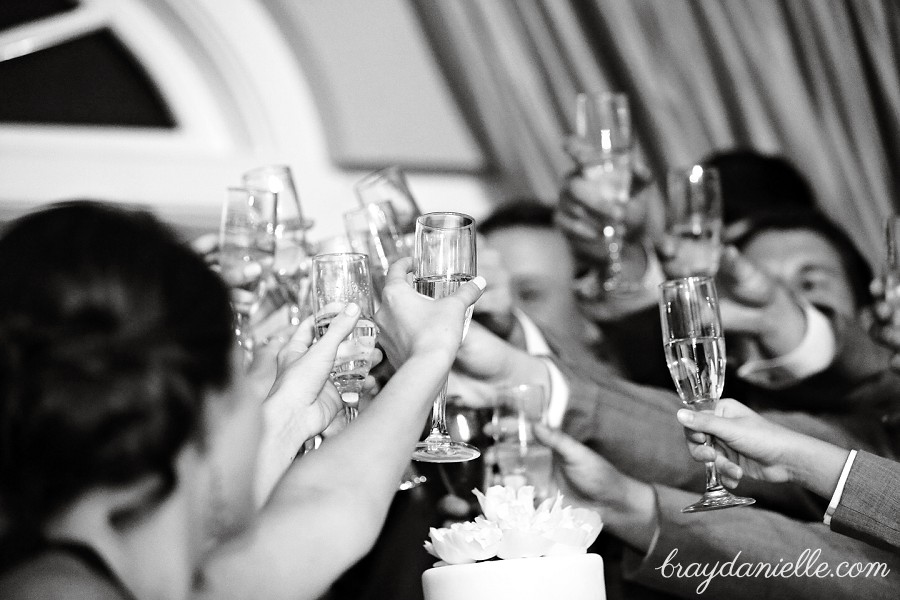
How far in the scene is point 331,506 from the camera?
95 cm

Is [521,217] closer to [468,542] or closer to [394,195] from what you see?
[394,195]

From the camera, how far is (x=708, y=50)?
343cm

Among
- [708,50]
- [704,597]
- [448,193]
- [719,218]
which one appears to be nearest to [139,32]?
[448,193]

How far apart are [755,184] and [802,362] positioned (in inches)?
34.5

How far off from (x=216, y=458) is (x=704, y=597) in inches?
40.7

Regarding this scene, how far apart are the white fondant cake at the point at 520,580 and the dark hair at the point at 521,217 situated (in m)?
2.06

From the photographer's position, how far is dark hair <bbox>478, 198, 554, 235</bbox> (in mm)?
3119

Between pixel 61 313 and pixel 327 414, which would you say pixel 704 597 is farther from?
pixel 61 313

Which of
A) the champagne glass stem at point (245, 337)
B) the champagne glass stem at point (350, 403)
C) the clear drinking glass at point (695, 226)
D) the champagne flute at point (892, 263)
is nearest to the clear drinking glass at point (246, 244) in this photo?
the champagne glass stem at point (245, 337)

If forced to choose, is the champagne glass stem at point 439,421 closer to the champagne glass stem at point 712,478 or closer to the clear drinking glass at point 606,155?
the champagne glass stem at point 712,478

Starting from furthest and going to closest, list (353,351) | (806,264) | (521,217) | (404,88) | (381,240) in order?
1. (404,88)
2. (521,217)
3. (806,264)
4. (381,240)
5. (353,351)

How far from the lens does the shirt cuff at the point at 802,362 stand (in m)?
2.31

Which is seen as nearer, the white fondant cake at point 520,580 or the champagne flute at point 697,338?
the white fondant cake at point 520,580

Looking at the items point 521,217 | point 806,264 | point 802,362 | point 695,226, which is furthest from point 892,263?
point 521,217
